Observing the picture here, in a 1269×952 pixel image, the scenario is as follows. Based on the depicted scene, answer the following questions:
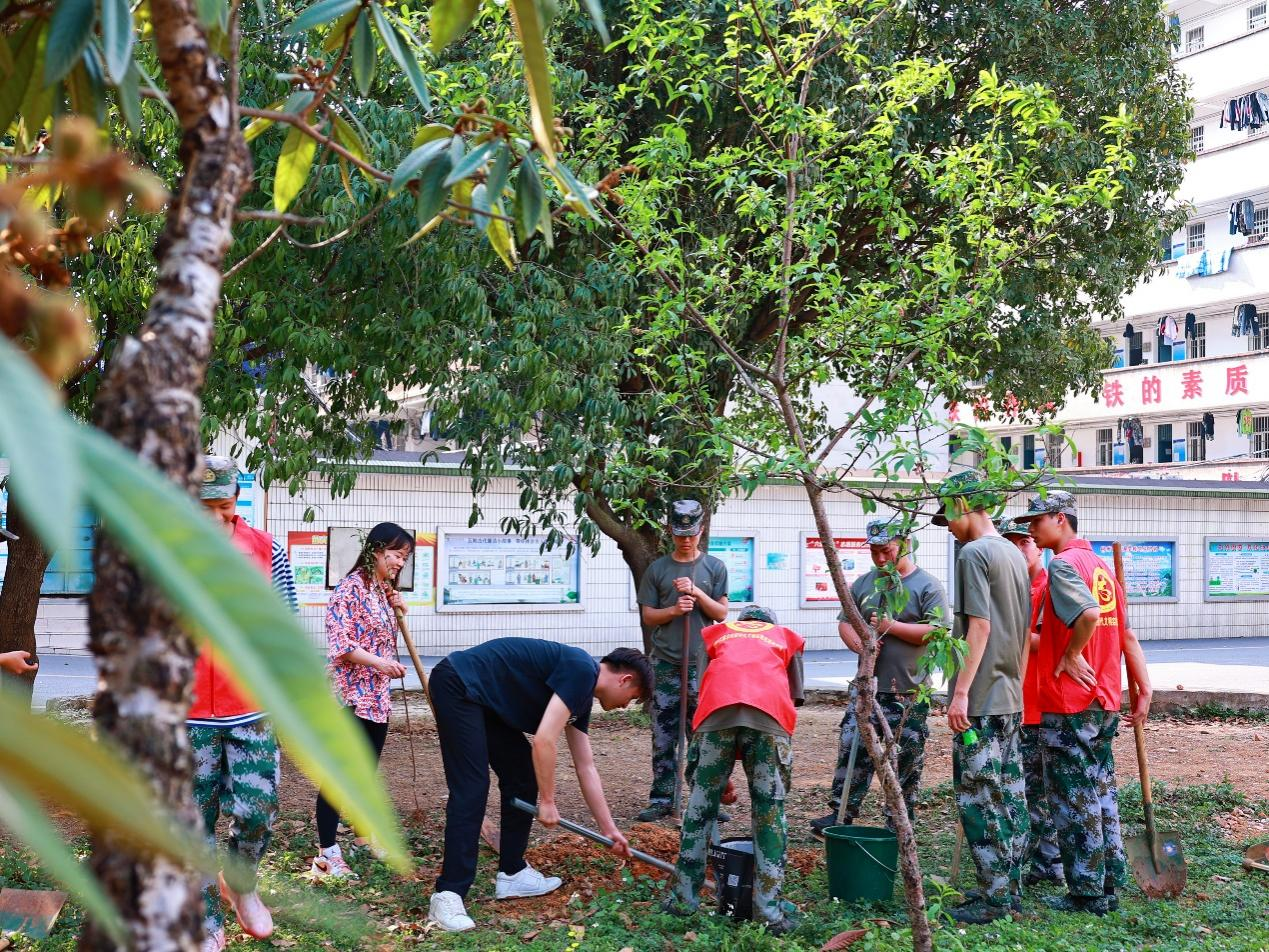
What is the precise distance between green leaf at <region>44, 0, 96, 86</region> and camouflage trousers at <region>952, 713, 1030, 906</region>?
4961 mm

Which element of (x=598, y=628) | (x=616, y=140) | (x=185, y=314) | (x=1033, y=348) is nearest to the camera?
(x=185, y=314)

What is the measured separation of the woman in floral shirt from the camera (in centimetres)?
591

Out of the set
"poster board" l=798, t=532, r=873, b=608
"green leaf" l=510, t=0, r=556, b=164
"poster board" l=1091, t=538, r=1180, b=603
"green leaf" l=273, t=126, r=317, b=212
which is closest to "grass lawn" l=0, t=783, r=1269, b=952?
"green leaf" l=273, t=126, r=317, b=212

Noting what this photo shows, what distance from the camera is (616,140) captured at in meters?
Answer: 6.76

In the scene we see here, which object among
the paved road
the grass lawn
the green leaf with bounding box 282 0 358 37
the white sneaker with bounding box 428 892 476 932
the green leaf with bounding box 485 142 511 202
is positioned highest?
the green leaf with bounding box 282 0 358 37

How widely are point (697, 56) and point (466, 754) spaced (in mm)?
3165

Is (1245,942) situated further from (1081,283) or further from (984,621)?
(1081,283)

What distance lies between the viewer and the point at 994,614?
19.0 feet

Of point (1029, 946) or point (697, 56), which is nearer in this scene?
point (1029, 946)

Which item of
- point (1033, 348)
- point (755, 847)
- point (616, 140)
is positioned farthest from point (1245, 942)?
point (1033, 348)

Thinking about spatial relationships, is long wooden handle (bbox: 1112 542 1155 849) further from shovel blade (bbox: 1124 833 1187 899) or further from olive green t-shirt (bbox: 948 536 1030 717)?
olive green t-shirt (bbox: 948 536 1030 717)

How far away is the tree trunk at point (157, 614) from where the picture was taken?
0.90 metres

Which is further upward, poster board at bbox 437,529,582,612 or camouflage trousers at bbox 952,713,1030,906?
poster board at bbox 437,529,582,612

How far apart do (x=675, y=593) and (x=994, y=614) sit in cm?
223
